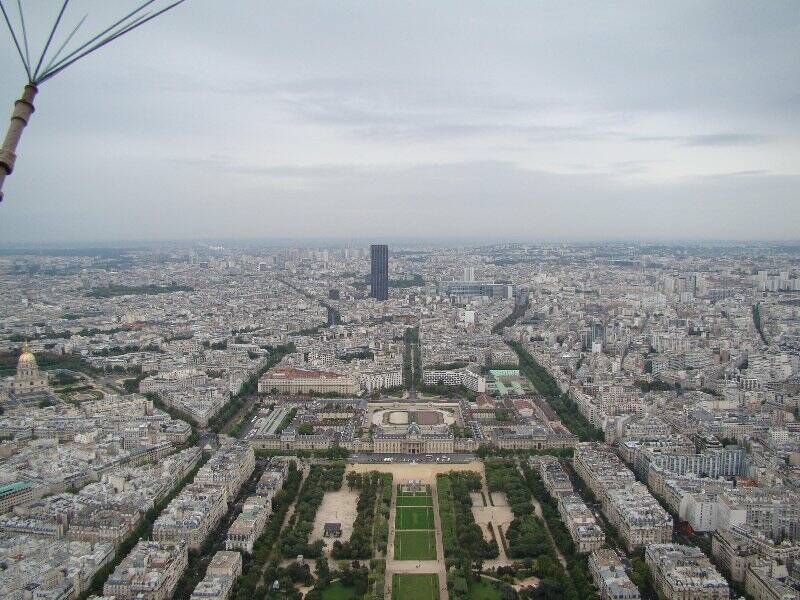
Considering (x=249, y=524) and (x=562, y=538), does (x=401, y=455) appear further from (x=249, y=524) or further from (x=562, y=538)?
(x=562, y=538)

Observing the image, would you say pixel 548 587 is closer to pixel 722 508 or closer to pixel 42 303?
pixel 722 508

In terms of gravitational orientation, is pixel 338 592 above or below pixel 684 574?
below

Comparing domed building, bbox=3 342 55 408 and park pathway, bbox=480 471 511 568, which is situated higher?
domed building, bbox=3 342 55 408

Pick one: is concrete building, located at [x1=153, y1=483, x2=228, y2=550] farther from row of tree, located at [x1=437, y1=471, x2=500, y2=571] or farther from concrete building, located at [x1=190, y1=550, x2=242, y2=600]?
row of tree, located at [x1=437, y1=471, x2=500, y2=571]

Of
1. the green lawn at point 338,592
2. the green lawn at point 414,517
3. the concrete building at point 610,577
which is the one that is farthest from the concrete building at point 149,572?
the concrete building at point 610,577

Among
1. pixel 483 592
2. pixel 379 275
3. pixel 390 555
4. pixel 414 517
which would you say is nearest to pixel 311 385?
pixel 414 517

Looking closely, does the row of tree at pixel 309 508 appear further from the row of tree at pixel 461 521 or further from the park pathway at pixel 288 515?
the row of tree at pixel 461 521

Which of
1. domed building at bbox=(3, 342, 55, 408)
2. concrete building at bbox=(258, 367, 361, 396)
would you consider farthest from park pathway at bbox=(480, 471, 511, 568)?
domed building at bbox=(3, 342, 55, 408)
